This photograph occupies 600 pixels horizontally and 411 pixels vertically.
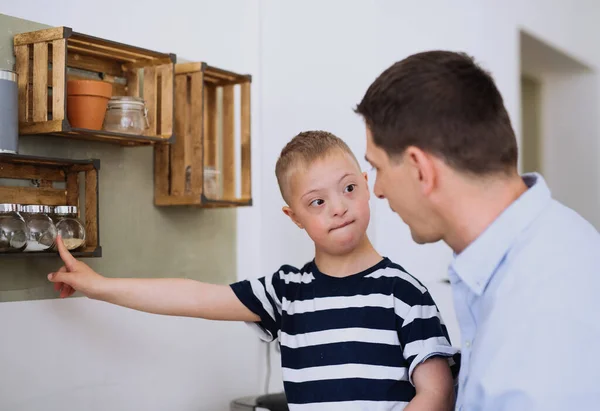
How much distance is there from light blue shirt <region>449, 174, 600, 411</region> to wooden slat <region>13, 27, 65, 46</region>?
0.97 m

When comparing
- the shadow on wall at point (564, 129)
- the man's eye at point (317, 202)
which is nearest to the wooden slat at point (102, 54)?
the man's eye at point (317, 202)

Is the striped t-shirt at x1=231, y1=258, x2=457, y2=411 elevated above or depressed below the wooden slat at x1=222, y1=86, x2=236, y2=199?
below

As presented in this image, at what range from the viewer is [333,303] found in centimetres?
157

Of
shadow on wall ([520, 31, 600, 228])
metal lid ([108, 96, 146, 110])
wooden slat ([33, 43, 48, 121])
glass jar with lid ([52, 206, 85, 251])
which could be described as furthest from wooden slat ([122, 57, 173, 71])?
shadow on wall ([520, 31, 600, 228])

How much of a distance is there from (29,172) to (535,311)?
1.14 metres

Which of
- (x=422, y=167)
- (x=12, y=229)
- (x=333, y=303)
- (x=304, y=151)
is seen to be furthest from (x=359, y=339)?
(x=12, y=229)

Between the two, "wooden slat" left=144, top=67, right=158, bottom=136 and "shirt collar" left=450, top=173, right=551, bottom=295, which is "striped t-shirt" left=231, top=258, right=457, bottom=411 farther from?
"wooden slat" left=144, top=67, right=158, bottom=136

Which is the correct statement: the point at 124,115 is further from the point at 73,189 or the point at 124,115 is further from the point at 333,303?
the point at 333,303

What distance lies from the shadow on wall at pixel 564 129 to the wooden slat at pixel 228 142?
209cm

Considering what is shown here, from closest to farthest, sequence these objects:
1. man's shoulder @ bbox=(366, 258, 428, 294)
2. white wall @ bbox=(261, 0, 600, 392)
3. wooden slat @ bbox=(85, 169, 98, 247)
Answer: man's shoulder @ bbox=(366, 258, 428, 294) < wooden slat @ bbox=(85, 169, 98, 247) < white wall @ bbox=(261, 0, 600, 392)

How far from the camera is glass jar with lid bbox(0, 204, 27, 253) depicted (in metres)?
1.56

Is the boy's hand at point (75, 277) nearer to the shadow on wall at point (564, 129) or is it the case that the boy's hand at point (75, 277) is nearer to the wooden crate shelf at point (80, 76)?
the wooden crate shelf at point (80, 76)

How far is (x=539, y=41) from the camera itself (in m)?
3.49

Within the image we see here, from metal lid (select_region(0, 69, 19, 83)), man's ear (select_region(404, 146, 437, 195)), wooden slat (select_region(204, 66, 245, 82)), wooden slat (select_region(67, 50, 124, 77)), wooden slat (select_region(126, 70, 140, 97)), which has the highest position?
wooden slat (select_region(204, 66, 245, 82))
